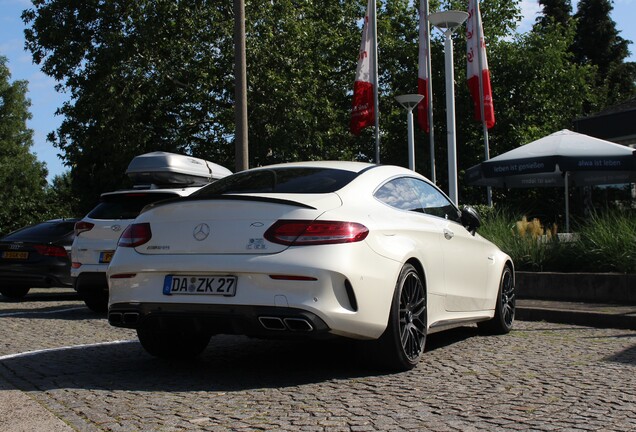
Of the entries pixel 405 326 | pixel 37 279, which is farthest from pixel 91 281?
pixel 405 326

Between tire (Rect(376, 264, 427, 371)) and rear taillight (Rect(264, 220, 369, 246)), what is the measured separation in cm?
64

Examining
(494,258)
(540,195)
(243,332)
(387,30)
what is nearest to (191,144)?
(387,30)

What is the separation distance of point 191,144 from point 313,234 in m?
27.9

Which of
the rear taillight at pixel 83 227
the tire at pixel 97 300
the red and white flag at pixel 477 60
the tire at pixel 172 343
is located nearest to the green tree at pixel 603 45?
the red and white flag at pixel 477 60

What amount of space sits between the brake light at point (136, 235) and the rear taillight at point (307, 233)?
98 cm

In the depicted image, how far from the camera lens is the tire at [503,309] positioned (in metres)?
7.89

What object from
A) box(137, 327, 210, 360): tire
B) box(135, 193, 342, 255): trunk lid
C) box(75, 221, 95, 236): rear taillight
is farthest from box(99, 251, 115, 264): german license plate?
box(135, 193, 342, 255): trunk lid

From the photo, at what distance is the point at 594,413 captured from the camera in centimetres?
443

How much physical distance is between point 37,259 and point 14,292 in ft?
4.48

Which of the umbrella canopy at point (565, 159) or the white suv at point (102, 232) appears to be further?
the umbrella canopy at point (565, 159)

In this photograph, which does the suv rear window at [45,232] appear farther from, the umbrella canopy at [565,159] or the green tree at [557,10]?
the green tree at [557,10]

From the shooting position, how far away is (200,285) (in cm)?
535

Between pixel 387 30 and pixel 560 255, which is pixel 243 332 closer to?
pixel 560 255

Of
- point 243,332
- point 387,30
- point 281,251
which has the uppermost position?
point 387,30
